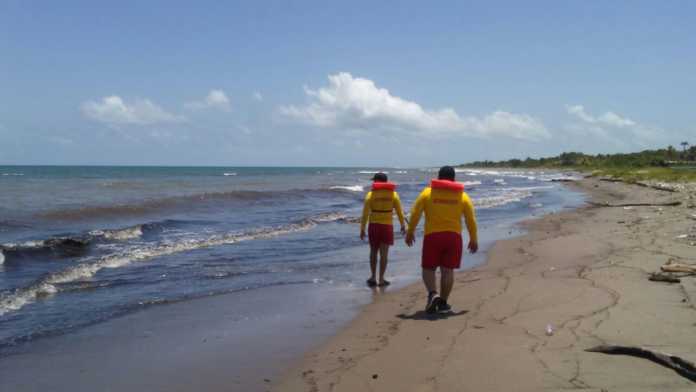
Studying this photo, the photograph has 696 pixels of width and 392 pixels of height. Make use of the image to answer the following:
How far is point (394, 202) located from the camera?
8.91 meters

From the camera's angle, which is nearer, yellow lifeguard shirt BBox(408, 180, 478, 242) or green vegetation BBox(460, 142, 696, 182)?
yellow lifeguard shirt BBox(408, 180, 478, 242)

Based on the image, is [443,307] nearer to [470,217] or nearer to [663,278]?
[470,217]

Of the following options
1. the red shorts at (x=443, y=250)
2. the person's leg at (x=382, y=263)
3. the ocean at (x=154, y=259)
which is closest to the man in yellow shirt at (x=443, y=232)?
the red shorts at (x=443, y=250)

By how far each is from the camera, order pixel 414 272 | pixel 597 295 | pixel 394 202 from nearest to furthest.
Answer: pixel 597 295, pixel 394 202, pixel 414 272

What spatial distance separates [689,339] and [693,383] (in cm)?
108

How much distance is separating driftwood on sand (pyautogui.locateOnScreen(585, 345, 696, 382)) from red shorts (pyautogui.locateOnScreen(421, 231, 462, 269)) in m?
2.19

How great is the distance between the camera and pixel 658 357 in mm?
4004

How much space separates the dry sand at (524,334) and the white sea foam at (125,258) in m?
4.90

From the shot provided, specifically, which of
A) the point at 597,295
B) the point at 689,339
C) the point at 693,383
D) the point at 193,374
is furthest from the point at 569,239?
the point at 193,374

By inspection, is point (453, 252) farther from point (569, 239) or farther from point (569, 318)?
point (569, 239)

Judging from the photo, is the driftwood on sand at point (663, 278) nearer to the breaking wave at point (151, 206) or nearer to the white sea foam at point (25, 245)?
the white sea foam at point (25, 245)

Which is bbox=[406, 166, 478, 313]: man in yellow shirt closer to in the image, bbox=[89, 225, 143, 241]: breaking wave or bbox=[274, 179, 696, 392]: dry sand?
bbox=[274, 179, 696, 392]: dry sand

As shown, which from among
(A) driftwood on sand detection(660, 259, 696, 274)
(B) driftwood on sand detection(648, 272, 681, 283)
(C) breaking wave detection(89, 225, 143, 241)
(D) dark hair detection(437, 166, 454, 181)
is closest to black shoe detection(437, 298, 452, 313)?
(D) dark hair detection(437, 166, 454, 181)

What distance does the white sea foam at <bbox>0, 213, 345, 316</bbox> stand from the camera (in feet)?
25.4
